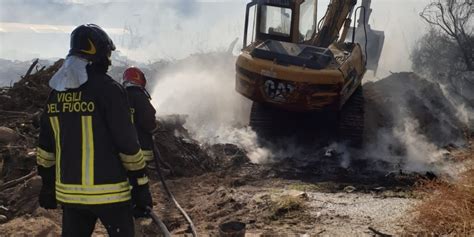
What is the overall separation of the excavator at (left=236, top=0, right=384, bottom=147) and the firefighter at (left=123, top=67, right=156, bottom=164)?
377 centimetres

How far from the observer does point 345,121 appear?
937 cm

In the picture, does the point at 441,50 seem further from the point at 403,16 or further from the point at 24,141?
the point at 24,141

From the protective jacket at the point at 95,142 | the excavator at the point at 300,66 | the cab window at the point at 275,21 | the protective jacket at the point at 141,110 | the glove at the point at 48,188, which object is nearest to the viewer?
the protective jacket at the point at 95,142

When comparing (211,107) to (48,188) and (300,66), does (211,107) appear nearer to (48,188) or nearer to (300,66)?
(300,66)

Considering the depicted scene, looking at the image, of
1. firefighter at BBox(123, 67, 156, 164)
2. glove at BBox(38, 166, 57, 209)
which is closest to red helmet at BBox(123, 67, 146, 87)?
firefighter at BBox(123, 67, 156, 164)

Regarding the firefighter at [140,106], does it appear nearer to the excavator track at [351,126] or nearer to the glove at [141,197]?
the glove at [141,197]

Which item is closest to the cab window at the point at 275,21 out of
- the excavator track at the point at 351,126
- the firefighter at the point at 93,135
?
the excavator track at the point at 351,126

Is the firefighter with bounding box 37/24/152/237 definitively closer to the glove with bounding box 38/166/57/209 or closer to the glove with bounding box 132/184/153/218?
the glove with bounding box 132/184/153/218

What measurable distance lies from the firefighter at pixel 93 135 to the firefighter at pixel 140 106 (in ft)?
5.27

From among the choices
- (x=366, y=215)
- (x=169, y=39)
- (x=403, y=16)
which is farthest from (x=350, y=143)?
(x=169, y=39)

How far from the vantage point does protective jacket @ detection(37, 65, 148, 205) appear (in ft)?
9.12

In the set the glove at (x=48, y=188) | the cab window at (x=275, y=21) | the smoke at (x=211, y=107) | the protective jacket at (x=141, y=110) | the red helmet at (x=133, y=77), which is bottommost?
the smoke at (x=211, y=107)

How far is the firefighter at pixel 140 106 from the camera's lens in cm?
455

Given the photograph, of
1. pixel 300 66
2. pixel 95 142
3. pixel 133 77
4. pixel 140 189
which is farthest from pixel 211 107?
pixel 95 142
